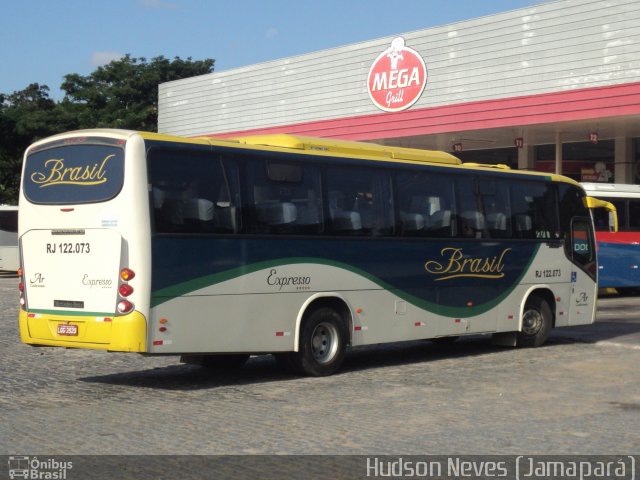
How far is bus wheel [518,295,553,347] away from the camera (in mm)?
16766

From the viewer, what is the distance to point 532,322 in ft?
55.3

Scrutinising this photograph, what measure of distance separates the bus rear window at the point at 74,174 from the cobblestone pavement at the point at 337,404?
217cm

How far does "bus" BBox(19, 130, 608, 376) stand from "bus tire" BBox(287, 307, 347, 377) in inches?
0.7

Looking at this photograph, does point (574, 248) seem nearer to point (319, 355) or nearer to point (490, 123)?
point (319, 355)

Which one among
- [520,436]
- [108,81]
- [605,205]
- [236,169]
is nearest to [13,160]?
[108,81]

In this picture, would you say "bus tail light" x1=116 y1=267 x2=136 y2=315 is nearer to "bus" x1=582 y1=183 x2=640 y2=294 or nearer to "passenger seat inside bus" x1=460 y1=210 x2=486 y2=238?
"passenger seat inside bus" x1=460 y1=210 x2=486 y2=238

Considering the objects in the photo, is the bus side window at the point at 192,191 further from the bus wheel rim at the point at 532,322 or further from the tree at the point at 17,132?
the tree at the point at 17,132

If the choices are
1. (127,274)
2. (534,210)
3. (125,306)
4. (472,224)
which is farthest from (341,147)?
(534,210)

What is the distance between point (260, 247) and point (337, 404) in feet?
8.31

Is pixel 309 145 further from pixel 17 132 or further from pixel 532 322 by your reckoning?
pixel 17 132

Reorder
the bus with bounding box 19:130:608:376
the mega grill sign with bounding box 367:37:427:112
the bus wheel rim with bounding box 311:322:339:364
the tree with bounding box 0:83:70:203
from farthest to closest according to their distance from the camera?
the tree with bounding box 0:83:70:203 → the mega grill sign with bounding box 367:37:427:112 → the bus wheel rim with bounding box 311:322:339:364 → the bus with bounding box 19:130:608:376

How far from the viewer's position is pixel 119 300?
37.8ft

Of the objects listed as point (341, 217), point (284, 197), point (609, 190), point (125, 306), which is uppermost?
point (609, 190)

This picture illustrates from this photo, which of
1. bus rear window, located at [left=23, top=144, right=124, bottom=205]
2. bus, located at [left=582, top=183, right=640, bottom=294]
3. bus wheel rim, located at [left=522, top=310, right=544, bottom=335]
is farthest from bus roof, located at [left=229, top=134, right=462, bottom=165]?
bus, located at [left=582, top=183, right=640, bottom=294]
